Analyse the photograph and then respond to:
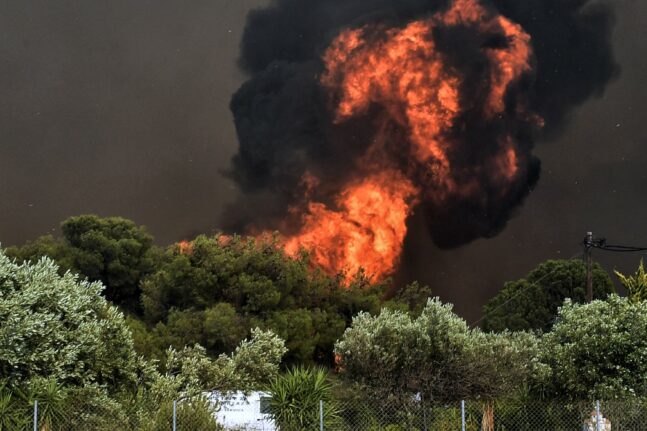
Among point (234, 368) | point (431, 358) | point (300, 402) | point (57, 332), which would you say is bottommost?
point (300, 402)

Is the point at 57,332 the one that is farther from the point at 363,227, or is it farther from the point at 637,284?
the point at 363,227

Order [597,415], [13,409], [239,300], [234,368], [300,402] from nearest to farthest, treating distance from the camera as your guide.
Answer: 1. [597,415]
2. [13,409]
3. [300,402]
4. [234,368]
5. [239,300]

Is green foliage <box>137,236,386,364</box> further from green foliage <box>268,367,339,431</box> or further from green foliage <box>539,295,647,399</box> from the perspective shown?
green foliage <box>539,295,647,399</box>

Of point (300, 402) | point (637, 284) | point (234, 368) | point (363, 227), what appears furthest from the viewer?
point (363, 227)

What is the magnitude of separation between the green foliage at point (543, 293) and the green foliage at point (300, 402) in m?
41.7

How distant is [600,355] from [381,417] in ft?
23.2

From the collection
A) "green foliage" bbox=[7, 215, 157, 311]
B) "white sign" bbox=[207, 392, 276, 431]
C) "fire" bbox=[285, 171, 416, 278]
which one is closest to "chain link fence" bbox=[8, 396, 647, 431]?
"white sign" bbox=[207, 392, 276, 431]

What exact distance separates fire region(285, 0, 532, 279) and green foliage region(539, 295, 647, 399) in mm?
46057

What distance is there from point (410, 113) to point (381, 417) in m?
56.9

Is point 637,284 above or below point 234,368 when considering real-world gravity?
above

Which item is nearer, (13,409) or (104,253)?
(13,409)

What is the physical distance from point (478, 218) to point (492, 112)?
10540mm

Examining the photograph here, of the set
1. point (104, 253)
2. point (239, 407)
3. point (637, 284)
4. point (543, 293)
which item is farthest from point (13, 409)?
point (543, 293)

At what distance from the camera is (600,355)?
84.9 ft
